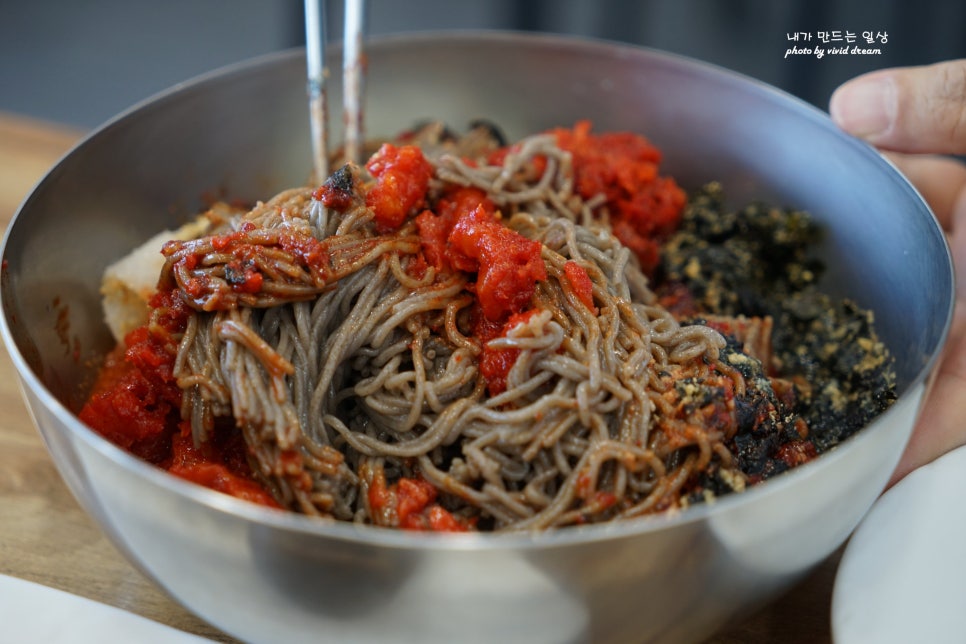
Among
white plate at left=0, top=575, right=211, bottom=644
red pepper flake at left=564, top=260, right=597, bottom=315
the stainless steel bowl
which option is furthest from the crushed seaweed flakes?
white plate at left=0, top=575, right=211, bottom=644

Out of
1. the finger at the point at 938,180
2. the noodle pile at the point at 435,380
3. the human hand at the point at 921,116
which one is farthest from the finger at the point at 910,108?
the noodle pile at the point at 435,380

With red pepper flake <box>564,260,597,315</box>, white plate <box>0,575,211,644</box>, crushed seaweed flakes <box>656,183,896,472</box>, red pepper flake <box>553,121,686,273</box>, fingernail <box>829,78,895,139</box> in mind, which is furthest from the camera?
red pepper flake <box>553,121,686,273</box>

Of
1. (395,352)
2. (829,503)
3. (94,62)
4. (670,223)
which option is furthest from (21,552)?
(94,62)

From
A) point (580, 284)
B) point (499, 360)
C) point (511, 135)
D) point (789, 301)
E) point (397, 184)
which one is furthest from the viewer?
point (511, 135)

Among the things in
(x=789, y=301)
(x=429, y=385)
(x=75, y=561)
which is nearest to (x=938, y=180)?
(x=789, y=301)

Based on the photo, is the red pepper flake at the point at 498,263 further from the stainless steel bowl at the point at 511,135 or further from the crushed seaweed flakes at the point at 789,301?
the crushed seaweed flakes at the point at 789,301

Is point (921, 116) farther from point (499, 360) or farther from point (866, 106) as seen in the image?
point (499, 360)

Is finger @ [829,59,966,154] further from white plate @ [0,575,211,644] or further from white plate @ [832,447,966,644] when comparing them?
white plate @ [0,575,211,644]
